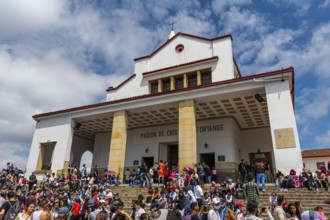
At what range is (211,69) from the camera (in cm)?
2016

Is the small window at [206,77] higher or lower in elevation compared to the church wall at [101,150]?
higher

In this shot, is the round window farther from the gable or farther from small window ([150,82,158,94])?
small window ([150,82,158,94])

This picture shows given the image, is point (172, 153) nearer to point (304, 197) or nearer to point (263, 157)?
point (263, 157)

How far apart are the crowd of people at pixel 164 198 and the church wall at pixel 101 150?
482 centimetres

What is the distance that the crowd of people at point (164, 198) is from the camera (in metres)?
5.74

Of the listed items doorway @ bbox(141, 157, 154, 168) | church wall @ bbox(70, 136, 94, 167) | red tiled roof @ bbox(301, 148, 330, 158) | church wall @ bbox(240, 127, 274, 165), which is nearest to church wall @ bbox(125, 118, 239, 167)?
doorway @ bbox(141, 157, 154, 168)

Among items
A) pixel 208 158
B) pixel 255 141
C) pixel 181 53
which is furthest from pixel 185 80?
pixel 255 141

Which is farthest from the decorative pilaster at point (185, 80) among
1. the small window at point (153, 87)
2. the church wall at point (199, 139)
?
the church wall at point (199, 139)

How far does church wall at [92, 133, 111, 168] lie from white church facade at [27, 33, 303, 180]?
10cm

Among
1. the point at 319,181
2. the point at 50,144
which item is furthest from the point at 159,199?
the point at 50,144

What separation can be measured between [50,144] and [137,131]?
7.80 metres

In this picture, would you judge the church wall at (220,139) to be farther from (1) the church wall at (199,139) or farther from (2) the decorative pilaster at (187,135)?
(2) the decorative pilaster at (187,135)

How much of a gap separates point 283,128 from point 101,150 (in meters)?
18.1

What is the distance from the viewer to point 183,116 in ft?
53.2
